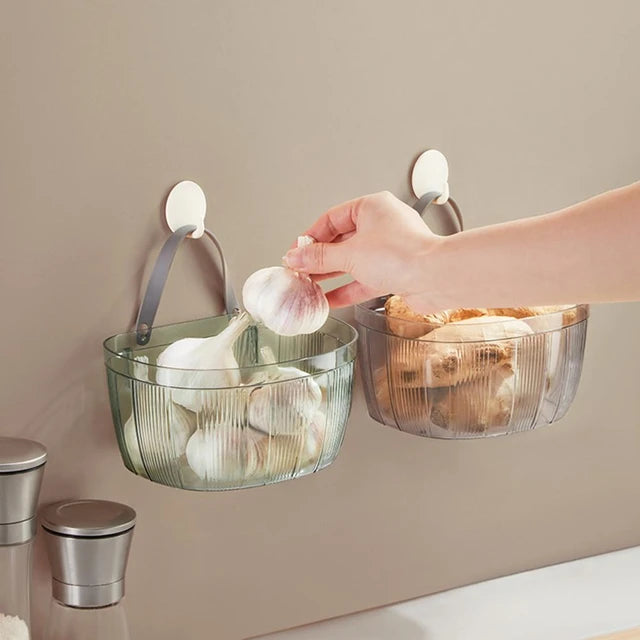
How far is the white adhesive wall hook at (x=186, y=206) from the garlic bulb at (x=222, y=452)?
6.7 inches

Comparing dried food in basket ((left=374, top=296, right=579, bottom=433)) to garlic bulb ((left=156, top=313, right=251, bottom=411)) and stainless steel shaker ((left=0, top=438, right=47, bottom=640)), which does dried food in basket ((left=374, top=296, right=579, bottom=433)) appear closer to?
garlic bulb ((left=156, top=313, right=251, bottom=411))

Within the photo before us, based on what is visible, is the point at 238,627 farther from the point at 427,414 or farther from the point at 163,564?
the point at 427,414

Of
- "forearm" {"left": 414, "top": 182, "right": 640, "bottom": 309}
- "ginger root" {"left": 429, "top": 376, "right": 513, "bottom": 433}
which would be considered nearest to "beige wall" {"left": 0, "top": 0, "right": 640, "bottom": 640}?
"ginger root" {"left": 429, "top": 376, "right": 513, "bottom": 433}

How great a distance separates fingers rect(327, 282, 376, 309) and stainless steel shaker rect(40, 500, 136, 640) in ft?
0.76

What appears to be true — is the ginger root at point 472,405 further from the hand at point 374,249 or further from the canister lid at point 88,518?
the canister lid at point 88,518

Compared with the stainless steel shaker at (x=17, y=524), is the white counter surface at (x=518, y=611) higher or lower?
lower

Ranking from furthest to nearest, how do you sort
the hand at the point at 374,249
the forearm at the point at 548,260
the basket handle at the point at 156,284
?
the basket handle at the point at 156,284, the hand at the point at 374,249, the forearm at the point at 548,260

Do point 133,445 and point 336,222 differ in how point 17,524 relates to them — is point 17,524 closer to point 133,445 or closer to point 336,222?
point 133,445

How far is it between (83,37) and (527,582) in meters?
0.72

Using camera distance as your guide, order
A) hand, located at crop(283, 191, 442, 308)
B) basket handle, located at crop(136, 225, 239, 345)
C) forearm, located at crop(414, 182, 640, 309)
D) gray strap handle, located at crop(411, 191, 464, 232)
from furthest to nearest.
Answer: gray strap handle, located at crop(411, 191, 464, 232)
basket handle, located at crop(136, 225, 239, 345)
hand, located at crop(283, 191, 442, 308)
forearm, located at crop(414, 182, 640, 309)

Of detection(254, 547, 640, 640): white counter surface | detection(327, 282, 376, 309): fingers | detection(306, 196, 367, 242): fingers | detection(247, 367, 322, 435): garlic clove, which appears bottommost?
detection(254, 547, 640, 640): white counter surface

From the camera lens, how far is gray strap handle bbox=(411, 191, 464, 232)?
90cm

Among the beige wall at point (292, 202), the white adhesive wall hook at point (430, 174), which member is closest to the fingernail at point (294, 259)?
the beige wall at point (292, 202)

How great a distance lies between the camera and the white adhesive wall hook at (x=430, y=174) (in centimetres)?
92
